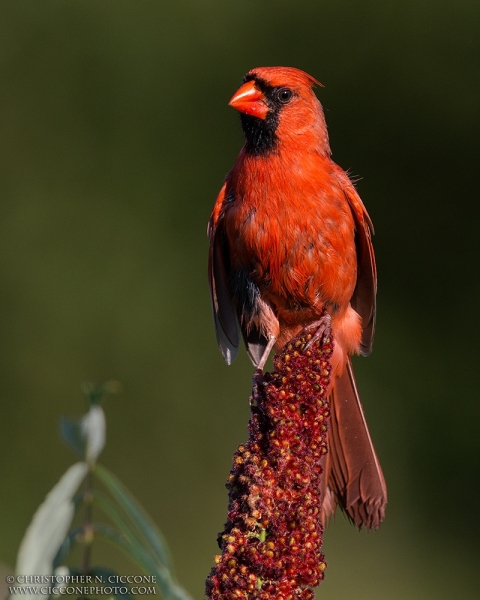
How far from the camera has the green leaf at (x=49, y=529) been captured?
1.12m

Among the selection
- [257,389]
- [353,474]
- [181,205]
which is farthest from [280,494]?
[181,205]

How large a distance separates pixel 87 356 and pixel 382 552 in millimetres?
2040

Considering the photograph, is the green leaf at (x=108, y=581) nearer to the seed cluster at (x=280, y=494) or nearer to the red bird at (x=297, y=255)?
the seed cluster at (x=280, y=494)

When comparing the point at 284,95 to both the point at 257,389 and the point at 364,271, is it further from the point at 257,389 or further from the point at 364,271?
the point at 257,389

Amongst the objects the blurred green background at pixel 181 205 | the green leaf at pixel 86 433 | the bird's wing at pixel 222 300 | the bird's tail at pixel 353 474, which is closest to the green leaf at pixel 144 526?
the green leaf at pixel 86 433

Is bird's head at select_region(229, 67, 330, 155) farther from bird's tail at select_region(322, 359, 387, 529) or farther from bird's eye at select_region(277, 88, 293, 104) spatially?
bird's tail at select_region(322, 359, 387, 529)

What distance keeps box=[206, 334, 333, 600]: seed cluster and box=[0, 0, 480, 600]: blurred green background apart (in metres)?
3.38

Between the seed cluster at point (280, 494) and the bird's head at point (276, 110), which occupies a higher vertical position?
the bird's head at point (276, 110)

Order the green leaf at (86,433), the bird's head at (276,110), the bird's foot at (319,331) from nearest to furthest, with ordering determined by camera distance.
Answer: the green leaf at (86,433), the bird's foot at (319,331), the bird's head at (276,110)

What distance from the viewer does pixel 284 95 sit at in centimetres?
299

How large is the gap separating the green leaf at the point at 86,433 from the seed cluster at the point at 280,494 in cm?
60

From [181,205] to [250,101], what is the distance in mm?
3020

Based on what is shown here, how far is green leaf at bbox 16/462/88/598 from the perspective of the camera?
43.9 inches

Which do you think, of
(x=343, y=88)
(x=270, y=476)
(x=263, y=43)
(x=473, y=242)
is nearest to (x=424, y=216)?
(x=473, y=242)
